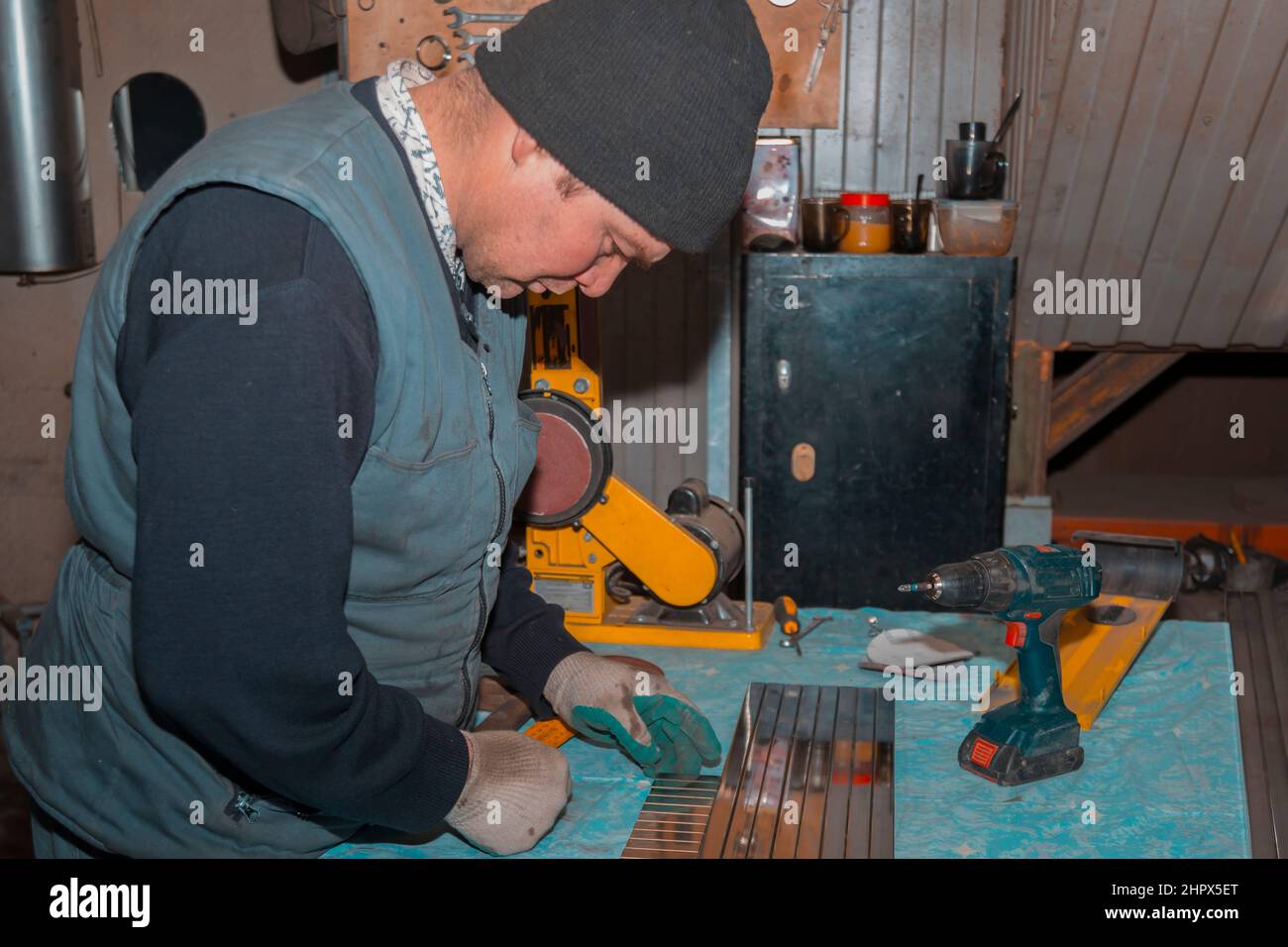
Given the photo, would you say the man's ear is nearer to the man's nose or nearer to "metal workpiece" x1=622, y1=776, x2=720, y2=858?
the man's nose

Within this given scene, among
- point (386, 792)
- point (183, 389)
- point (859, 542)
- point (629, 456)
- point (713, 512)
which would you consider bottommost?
point (629, 456)

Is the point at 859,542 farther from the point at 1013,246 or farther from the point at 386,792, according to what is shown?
the point at 386,792

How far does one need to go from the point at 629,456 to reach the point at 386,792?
265 cm

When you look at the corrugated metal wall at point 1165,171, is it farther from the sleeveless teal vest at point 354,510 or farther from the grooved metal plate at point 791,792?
the sleeveless teal vest at point 354,510

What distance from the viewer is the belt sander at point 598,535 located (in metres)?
1.91

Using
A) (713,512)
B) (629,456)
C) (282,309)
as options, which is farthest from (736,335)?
(282,309)

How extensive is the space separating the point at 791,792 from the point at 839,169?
2.36 m

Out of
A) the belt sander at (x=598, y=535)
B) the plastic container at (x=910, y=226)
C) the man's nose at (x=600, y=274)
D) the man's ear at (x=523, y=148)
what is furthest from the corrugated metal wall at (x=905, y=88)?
the man's ear at (x=523, y=148)

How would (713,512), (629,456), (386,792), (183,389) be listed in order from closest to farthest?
(183,389), (386,792), (713,512), (629,456)

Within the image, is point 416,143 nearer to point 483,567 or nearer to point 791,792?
point 483,567

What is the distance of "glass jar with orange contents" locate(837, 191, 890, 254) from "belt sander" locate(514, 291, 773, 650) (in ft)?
2.55

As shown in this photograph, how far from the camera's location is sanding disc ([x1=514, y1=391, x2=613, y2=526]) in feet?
6.28

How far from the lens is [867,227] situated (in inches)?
98.7

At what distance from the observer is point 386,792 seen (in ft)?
3.50
